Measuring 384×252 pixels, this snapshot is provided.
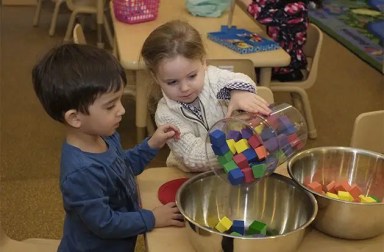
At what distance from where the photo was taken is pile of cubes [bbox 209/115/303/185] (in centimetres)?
104

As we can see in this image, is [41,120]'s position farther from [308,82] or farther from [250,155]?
[250,155]

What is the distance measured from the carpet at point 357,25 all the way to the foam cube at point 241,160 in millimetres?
3261

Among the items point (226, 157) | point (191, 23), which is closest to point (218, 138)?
point (226, 157)

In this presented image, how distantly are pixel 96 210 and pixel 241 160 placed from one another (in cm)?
31

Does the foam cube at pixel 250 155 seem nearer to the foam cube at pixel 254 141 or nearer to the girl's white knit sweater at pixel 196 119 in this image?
the foam cube at pixel 254 141

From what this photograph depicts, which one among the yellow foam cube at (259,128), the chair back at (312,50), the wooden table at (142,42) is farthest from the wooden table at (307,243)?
the chair back at (312,50)

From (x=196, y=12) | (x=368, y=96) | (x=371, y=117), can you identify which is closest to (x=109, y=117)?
(x=371, y=117)

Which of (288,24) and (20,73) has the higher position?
(288,24)

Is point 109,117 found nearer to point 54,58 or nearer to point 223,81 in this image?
point 54,58

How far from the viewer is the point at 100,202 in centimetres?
110

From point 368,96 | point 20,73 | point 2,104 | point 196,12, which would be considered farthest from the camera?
point 20,73

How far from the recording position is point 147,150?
4.44 feet

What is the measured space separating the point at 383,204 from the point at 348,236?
0.10 metres

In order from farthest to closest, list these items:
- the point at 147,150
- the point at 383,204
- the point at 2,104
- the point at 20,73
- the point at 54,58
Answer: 1. the point at 20,73
2. the point at 2,104
3. the point at 147,150
4. the point at 54,58
5. the point at 383,204
